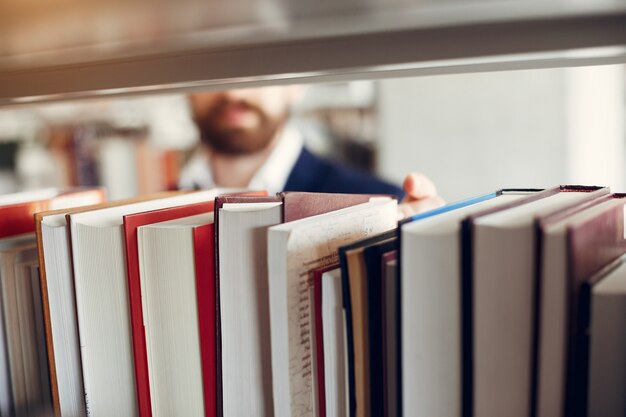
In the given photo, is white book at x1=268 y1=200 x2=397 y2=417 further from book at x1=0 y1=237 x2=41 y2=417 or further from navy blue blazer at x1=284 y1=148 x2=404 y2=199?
navy blue blazer at x1=284 y1=148 x2=404 y2=199

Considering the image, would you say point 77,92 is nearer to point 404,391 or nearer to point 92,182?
point 404,391

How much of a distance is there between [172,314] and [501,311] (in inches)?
11.0

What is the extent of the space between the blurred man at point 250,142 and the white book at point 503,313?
1.29m

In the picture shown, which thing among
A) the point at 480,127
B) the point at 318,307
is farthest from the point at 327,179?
the point at 480,127

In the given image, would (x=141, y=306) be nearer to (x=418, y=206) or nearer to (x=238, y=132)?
(x=418, y=206)

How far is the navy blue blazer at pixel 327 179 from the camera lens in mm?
1633

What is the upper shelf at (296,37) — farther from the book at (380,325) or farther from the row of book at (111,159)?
the row of book at (111,159)

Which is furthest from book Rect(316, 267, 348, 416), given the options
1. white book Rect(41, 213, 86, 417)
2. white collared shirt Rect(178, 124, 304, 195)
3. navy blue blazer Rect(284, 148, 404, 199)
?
white collared shirt Rect(178, 124, 304, 195)

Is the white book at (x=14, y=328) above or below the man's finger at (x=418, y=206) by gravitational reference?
below

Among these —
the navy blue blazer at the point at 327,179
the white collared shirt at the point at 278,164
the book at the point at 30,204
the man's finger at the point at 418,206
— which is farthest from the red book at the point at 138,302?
the white collared shirt at the point at 278,164

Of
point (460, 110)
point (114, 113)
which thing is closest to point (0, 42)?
point (460, 110)

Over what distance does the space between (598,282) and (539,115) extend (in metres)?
2.47

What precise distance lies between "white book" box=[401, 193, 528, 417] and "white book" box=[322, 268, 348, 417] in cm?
6

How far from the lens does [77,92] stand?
→ 0.65 meters
